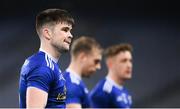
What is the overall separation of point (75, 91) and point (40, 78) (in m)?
1.85

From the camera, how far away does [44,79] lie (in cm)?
281

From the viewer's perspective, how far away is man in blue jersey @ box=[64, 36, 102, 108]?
15.0 feet

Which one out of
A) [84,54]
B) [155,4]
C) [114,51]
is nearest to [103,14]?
[155,4]

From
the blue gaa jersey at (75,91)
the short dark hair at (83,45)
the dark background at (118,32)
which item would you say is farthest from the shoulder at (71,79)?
the dark background at (118,32)

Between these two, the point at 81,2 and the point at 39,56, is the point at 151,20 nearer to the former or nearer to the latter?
the point at 81,2

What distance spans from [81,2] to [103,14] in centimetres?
48

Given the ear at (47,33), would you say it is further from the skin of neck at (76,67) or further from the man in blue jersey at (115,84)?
the man in blue jersey at (115,84)

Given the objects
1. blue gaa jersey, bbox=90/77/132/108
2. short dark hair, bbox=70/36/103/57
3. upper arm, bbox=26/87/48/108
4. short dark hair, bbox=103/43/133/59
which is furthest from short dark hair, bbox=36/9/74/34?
short dark hair, bbox=103/43/133/59

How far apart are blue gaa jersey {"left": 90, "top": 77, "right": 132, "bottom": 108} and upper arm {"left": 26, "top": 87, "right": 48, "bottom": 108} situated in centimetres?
262

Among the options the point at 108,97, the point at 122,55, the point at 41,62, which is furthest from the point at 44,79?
the point at 122,55

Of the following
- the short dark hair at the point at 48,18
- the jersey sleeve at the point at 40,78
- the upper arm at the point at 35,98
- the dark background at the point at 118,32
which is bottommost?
the upper arm at the point at 35,98

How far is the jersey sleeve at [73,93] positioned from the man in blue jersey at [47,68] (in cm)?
148

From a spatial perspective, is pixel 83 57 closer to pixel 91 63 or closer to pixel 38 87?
pixel 91 63

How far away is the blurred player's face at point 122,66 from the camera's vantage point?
19.0 ft
